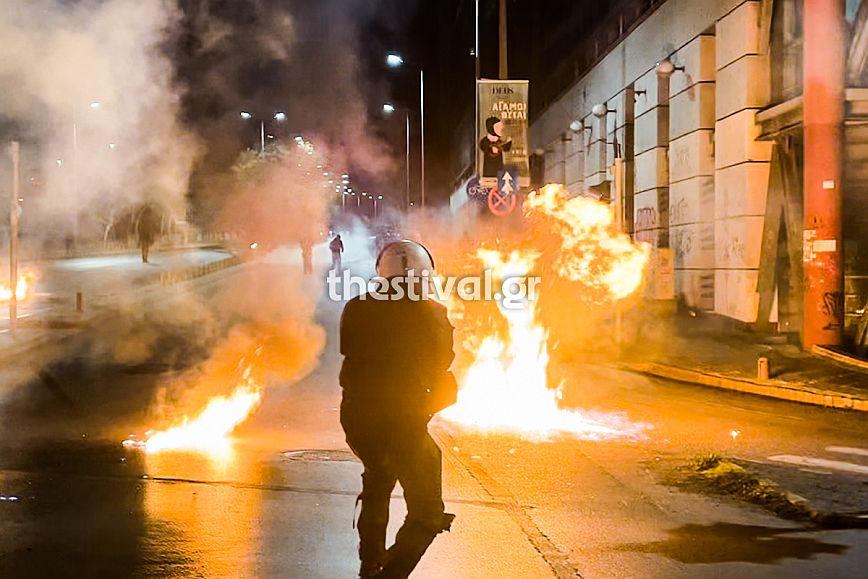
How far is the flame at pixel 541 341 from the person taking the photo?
9.18m

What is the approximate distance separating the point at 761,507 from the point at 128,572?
3822mm

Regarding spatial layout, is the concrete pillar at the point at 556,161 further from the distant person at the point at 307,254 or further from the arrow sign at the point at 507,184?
the arrow sign at the point at 507,184

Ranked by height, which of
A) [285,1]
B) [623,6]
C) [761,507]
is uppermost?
[623,6]

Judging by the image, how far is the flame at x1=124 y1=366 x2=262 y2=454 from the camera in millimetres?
7891

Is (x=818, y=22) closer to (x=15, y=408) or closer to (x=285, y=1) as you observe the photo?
(x=285, y=1)

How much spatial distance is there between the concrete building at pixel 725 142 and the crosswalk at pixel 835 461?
22.8 feet

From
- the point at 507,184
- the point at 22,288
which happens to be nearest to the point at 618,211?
the point at 507,184

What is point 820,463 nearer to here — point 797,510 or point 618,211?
point 797,510

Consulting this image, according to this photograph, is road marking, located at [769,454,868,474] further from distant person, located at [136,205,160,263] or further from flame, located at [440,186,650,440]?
distant person, located at [136,205,160,263]

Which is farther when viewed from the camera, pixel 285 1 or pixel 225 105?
pixel 225 105

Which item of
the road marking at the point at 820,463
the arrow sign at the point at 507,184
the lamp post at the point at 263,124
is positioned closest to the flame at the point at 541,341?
the road marking at the point at 820,463

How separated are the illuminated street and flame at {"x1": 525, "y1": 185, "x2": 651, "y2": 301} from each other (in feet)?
0.17

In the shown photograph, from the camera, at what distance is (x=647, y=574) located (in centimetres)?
480

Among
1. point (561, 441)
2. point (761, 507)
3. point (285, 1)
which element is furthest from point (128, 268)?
point (761, 507)
